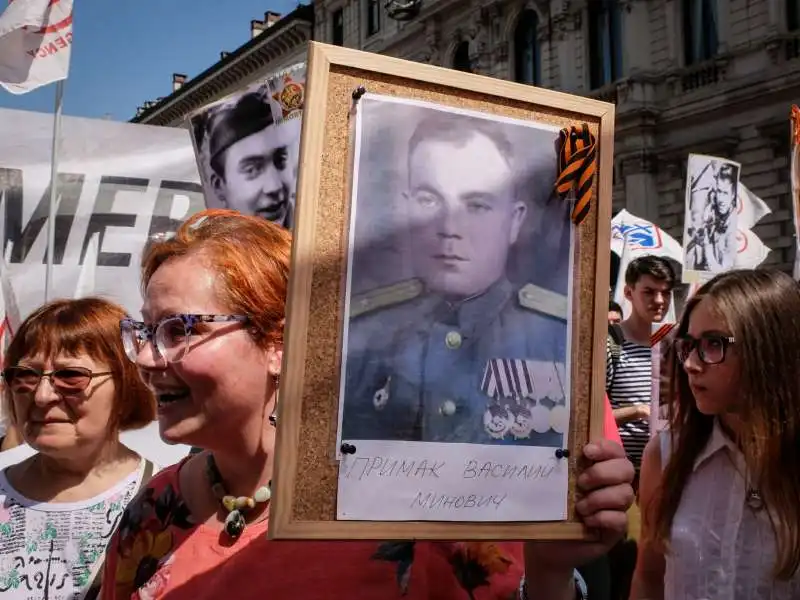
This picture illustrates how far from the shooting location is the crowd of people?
1309 mm

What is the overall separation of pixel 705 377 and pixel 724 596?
1.66ft

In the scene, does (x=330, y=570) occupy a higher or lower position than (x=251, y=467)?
lower

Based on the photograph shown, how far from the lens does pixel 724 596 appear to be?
6.33ft

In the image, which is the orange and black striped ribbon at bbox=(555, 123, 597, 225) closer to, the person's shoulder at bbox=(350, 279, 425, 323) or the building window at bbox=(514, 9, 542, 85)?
the person's shoulder at bbox=(350, 279, 425, 323)

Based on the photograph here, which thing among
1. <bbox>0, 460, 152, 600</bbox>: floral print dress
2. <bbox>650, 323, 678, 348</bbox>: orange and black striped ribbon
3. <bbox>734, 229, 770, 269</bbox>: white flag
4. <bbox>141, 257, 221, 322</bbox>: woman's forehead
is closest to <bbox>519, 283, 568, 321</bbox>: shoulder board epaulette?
<bbox>141, 257, 221, 322</bbox>: woman's forehead

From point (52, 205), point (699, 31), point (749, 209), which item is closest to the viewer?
point (52, 205)

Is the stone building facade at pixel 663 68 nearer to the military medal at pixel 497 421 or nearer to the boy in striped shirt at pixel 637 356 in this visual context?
the boy in striped shirt at pixel 637 356

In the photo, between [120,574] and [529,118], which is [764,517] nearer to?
[529,118]

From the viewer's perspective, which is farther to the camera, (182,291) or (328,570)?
(182,291)

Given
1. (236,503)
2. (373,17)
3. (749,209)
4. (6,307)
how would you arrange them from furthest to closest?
(373,17) → (749,209) → (6,307) → (236,503)

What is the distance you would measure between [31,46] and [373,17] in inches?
1019

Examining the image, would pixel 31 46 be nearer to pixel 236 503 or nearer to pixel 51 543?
pixel 51 543

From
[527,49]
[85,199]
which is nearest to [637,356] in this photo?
[85,199]

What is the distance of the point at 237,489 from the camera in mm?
1536
